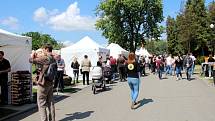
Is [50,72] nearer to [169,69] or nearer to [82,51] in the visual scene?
[82,51]

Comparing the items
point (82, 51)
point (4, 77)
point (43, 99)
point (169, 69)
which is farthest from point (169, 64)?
point (43, 99)

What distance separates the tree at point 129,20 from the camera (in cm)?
6956

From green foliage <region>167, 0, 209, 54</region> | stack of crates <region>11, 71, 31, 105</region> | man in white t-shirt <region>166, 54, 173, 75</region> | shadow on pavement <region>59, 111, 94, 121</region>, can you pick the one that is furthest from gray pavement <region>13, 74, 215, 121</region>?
green foliage <region>167, 0, 209, 54</region>

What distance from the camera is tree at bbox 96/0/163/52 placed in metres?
69.6

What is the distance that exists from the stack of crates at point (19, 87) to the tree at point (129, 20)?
53.4 meters

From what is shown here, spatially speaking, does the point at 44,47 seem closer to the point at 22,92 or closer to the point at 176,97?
the point at 22,92

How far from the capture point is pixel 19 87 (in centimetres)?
1566

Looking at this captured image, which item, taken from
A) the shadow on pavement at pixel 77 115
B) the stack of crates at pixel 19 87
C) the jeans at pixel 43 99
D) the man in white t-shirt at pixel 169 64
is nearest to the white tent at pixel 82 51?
the man in white t-shirt at pixel 169 64

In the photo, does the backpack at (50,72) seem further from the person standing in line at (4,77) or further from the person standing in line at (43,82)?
the person standing in line at (4,77)

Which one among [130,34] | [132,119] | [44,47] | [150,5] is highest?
[150,5]

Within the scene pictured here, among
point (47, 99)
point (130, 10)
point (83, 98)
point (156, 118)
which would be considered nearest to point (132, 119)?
point (156, 118)

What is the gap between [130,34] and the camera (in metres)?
72.5

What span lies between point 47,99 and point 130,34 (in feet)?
203

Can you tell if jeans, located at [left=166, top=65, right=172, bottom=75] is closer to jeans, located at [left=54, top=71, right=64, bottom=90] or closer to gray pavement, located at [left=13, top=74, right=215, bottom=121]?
jeans, located at [left=54, top=71, right=64, bottom=90]
